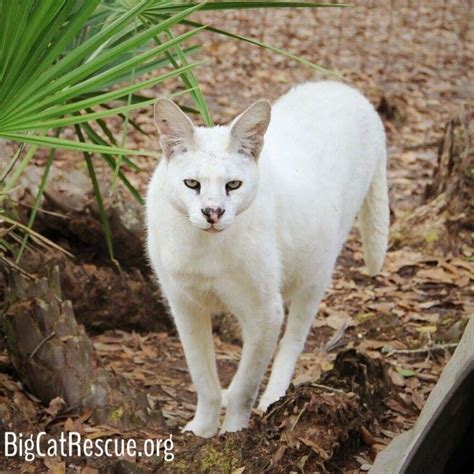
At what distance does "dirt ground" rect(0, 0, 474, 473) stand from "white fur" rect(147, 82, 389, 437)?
30cm

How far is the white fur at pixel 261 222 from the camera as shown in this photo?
3455 mm

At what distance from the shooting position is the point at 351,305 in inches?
224

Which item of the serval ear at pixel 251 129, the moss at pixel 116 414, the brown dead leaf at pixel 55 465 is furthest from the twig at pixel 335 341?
the brown dead leaf at pixel 55 465

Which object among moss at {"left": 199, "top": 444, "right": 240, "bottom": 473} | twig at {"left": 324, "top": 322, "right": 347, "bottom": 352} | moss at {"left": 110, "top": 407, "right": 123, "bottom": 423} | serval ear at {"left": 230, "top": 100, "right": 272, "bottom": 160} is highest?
serval ear at {"left": 230, "top": 100, "right": 272, "bottom": 160}

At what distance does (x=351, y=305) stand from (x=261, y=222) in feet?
6.83

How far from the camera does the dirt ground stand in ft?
11.3

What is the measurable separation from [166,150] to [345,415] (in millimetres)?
1201

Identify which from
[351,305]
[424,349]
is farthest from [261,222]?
[351,305]

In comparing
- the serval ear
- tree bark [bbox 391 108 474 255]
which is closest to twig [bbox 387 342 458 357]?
tree bark [bbox 391 108 474 255]

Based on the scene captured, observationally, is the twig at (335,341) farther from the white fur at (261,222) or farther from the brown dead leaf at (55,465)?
the brown dead leaf at (55,465)

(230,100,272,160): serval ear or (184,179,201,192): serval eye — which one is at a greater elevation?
(230,100,272,160): serval ear

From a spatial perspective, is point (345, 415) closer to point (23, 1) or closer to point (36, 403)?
point (36, 403)

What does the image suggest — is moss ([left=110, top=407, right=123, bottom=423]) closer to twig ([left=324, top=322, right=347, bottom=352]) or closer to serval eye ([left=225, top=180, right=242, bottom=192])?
serval eye ([left=225, top=180, right=242, bottom=192])

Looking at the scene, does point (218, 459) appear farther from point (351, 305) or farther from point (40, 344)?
point (351, 305)
